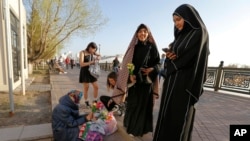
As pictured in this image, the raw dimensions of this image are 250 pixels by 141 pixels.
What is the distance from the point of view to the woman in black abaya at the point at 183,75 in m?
2.00

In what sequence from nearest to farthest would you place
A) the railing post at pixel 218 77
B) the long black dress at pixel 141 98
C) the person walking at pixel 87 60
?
1. the long black dress at pixel 141 98
2. the person walking at pixel 87 60
3. the railing post at pixel 218 77

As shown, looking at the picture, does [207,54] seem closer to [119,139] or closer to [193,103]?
[193,103]

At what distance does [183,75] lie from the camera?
212cm

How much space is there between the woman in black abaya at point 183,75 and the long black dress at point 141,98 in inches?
28.2

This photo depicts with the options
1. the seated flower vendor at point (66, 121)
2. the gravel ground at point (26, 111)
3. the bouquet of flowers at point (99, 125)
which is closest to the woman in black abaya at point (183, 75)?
the bouquet of flowers at point (99, 125)

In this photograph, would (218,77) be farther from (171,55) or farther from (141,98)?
(171,55)

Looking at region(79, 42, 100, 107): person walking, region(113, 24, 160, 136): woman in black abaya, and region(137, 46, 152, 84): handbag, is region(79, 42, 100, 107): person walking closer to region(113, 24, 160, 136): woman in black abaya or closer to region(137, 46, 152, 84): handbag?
region(113, 24, 160, 136): woman in black abaya

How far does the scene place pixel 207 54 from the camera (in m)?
2.04

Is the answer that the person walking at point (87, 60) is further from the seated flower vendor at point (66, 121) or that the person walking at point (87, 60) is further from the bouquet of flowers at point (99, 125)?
the seated flower vendor at point (66, 121)

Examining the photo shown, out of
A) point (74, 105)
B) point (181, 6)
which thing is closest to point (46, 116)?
point (74, 105)

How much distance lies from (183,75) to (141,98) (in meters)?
1.15

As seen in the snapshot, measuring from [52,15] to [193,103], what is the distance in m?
16.1

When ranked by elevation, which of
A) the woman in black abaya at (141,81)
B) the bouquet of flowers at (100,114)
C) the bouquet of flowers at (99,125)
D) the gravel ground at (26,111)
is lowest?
the gravel ground at (26,111)

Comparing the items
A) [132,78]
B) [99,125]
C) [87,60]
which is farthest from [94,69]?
[132,78]
